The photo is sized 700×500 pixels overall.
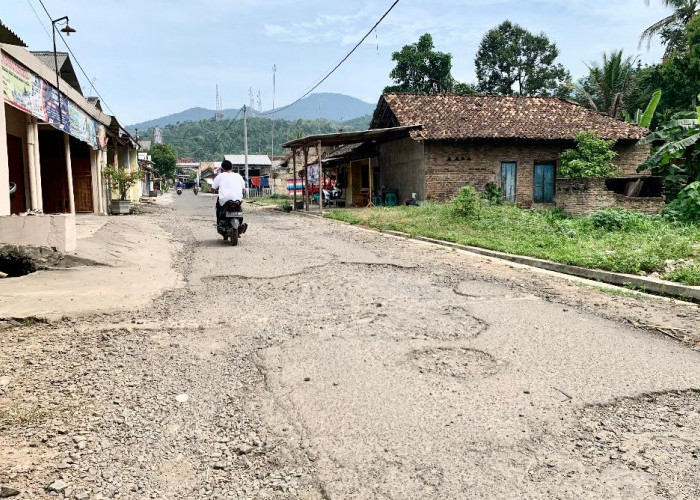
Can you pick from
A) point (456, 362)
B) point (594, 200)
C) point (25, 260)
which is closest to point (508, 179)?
point (594, 200)

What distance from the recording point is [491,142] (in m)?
20.8

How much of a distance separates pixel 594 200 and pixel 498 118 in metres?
7.73

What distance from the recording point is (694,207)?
1209 centimetres

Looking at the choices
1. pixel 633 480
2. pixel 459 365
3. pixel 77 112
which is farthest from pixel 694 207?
pixel 77 112

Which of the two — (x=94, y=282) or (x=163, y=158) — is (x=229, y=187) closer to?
(x=94, y=282)

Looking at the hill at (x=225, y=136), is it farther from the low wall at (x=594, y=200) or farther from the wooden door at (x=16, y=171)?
the wooden door at (x=16, y=171)

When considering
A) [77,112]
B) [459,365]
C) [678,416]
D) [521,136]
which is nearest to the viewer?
[678,416]

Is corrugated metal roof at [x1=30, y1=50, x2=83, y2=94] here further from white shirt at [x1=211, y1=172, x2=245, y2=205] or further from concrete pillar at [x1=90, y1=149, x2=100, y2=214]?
white shirt at [x1=211, y1=172, x2=245, y2=205]

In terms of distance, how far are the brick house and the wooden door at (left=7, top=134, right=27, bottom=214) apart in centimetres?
1257

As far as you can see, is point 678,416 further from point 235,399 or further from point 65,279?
point 65,279

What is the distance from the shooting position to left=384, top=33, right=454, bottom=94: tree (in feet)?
123

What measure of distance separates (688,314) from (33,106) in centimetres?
1108

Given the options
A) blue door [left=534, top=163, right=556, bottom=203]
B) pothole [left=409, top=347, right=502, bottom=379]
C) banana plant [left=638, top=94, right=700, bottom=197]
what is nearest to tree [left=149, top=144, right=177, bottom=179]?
blue door [left=534, top=163, right=556, bottom=203]

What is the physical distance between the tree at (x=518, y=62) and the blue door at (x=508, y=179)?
2583 cm
